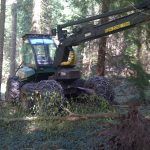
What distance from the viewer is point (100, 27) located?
1278cm

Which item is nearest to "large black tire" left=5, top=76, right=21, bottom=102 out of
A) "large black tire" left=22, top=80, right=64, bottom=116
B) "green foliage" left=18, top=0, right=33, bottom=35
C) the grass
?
"large black tire" left=22, top=80, right=64, bottom=116

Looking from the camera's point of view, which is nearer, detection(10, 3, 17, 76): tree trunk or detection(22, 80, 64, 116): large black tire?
detection(22, 80, 64, 116): large black tire

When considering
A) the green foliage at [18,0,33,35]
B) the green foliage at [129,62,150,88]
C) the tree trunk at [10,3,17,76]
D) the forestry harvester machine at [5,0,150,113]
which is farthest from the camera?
the green foliage at [18,0,33,35]

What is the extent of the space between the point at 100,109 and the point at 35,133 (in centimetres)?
279

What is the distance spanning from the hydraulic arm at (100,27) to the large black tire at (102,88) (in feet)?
4.24

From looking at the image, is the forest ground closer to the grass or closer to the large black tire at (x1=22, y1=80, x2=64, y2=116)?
the grass

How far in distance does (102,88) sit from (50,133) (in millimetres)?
4124

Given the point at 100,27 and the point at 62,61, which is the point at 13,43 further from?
the point at 100,27

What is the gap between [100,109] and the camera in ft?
38.6

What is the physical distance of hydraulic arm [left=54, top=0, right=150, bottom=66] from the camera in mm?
11883

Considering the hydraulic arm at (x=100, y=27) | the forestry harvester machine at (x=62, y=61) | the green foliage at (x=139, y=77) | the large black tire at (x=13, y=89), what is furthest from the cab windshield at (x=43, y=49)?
the green foliage at (x=139, y=77)

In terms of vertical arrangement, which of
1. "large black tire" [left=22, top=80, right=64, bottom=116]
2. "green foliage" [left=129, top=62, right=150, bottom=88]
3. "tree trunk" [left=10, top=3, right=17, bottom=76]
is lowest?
"large black tire" [left=22, top=80, right=64, bottom=116]

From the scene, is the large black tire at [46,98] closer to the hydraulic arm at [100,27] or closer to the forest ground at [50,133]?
the forest ground at [50,133]

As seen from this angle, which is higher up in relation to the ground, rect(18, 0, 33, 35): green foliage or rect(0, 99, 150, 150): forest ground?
rect(18, 0, 33, 35): green foliage
